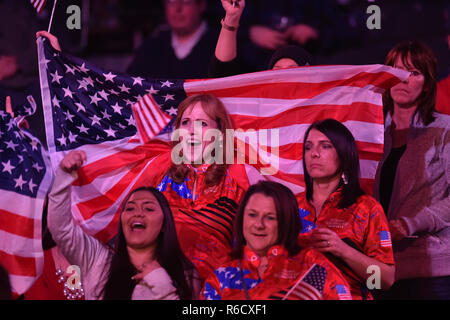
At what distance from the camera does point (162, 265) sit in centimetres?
305

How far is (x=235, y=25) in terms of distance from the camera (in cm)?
372

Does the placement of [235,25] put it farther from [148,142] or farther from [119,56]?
[119,56]

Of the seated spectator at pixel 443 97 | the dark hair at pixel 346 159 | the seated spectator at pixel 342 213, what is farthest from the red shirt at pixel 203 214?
the seated spectator at pixel 443 97

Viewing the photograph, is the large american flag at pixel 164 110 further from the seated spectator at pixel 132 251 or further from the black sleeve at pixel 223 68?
the seated spectator at pixel 132 251

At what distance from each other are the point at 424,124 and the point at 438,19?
8.72 ft

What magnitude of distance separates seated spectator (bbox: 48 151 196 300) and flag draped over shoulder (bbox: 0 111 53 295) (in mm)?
474

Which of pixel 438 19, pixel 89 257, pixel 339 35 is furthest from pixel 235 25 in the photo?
pixel 438 19

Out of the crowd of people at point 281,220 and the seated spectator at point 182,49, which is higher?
the seated spectator at point 182,49

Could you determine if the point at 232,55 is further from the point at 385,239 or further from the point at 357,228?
the point at 385,239

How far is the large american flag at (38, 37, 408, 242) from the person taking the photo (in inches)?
145

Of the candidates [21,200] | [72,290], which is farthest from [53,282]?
[21,200]

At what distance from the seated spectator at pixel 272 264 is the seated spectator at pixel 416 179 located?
766mm

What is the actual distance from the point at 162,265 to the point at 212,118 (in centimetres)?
91

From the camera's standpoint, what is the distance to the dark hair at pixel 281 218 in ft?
9.61
